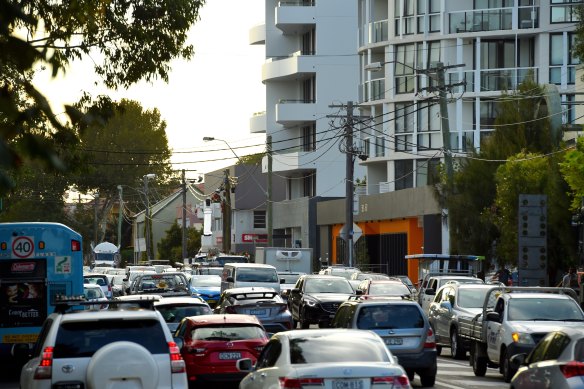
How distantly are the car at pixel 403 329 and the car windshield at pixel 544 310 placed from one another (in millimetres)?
2034

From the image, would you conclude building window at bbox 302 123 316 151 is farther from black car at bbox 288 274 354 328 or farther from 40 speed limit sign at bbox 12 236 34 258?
40 speed limit sign at bbox 12 236 34 258

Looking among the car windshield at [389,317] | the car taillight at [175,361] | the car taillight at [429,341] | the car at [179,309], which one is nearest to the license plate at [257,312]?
the car at [179,309]

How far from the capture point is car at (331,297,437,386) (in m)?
21.9

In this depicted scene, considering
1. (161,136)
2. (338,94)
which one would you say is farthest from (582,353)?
(161,136)

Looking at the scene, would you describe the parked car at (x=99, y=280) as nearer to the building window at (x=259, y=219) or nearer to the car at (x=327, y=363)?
the car at (x=327, y=363)

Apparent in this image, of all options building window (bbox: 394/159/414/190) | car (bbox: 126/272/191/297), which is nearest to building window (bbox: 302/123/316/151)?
building window (bbox: 394/159/414/190)

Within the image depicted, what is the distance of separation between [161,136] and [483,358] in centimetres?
9342

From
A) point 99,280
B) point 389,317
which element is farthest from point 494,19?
point 389,317

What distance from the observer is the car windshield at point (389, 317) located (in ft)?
72.4

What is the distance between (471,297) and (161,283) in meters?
15.8

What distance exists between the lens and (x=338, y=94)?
84312 mm

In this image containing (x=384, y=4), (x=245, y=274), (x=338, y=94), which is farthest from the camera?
(x=338, y=94)

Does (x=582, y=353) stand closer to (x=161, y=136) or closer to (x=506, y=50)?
(x=506, y=50)

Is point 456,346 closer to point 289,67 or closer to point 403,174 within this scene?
point 403,174
